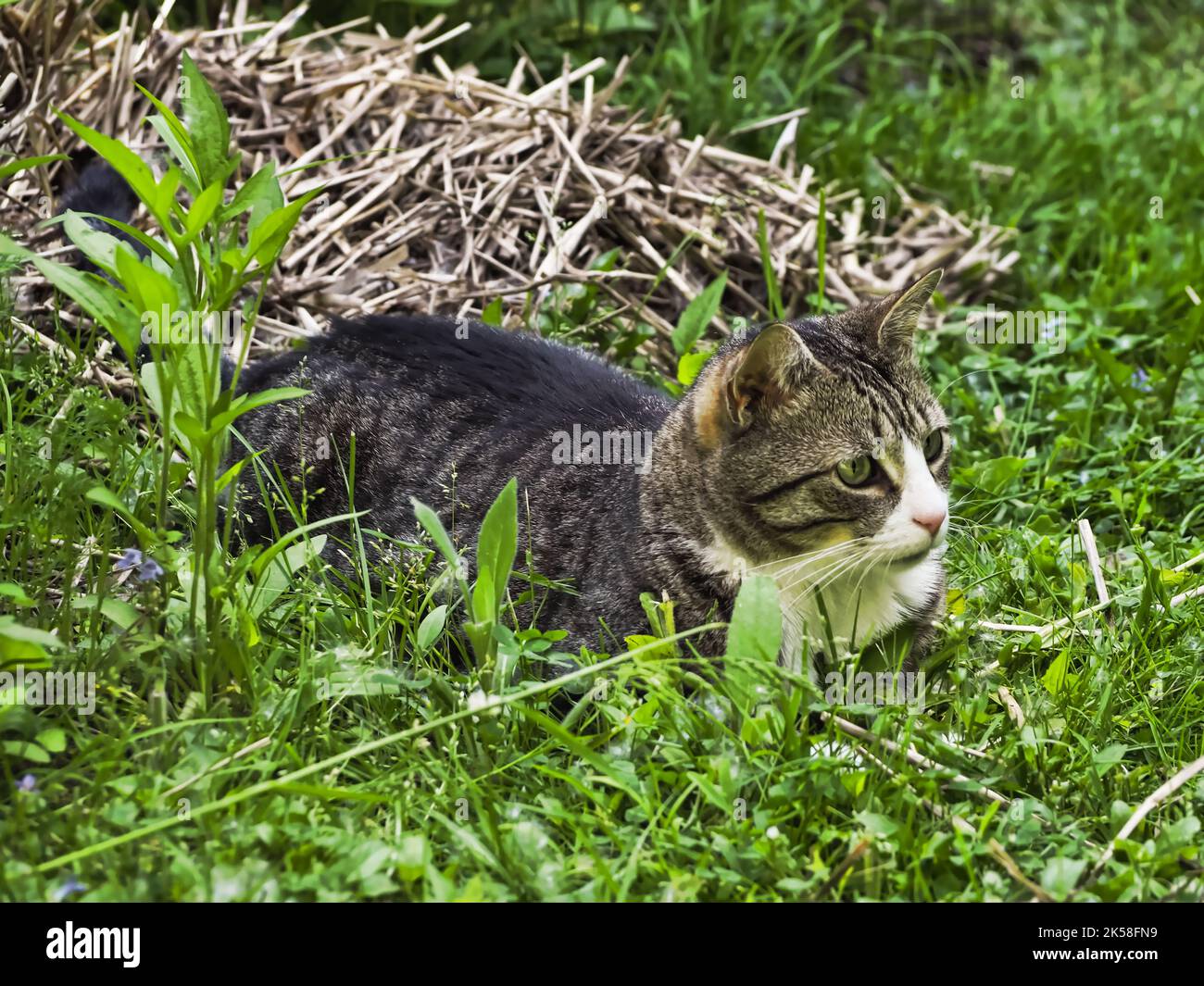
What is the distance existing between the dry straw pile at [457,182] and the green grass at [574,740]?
1.07m

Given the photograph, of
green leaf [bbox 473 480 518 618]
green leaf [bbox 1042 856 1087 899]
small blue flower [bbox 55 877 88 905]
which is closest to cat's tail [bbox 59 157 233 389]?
green leaf [bbox 473 480 518 618]

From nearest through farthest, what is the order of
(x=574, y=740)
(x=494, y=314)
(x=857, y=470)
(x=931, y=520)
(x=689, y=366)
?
1. (x=574, y=740)
2. (x=931, y=520)
3. (x=857, y=470)
4. (x=689, y=366)
5. (x=494, y=314)

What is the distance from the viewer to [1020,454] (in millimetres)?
4297

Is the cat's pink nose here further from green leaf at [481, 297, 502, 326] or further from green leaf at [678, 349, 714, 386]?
green leaf at [481, 297, 502, 326]

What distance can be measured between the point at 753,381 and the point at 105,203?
2164 mm

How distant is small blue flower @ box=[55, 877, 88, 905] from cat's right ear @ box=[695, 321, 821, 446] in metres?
1.67

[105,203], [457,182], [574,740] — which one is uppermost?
[457,182]

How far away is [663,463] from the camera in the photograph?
10.6ft

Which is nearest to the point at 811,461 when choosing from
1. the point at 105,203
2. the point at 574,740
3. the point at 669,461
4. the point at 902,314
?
the point at 669,461

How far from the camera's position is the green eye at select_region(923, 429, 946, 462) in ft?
10.5

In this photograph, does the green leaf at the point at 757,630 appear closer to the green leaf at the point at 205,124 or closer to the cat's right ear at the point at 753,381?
the cat's right ear at the point at 753,381

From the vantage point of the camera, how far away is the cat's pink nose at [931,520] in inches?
114

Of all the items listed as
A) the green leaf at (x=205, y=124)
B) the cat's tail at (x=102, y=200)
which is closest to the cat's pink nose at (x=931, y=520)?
the green leaf at (x=205, y=124)

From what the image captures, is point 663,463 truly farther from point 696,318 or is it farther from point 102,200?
point 102,200
